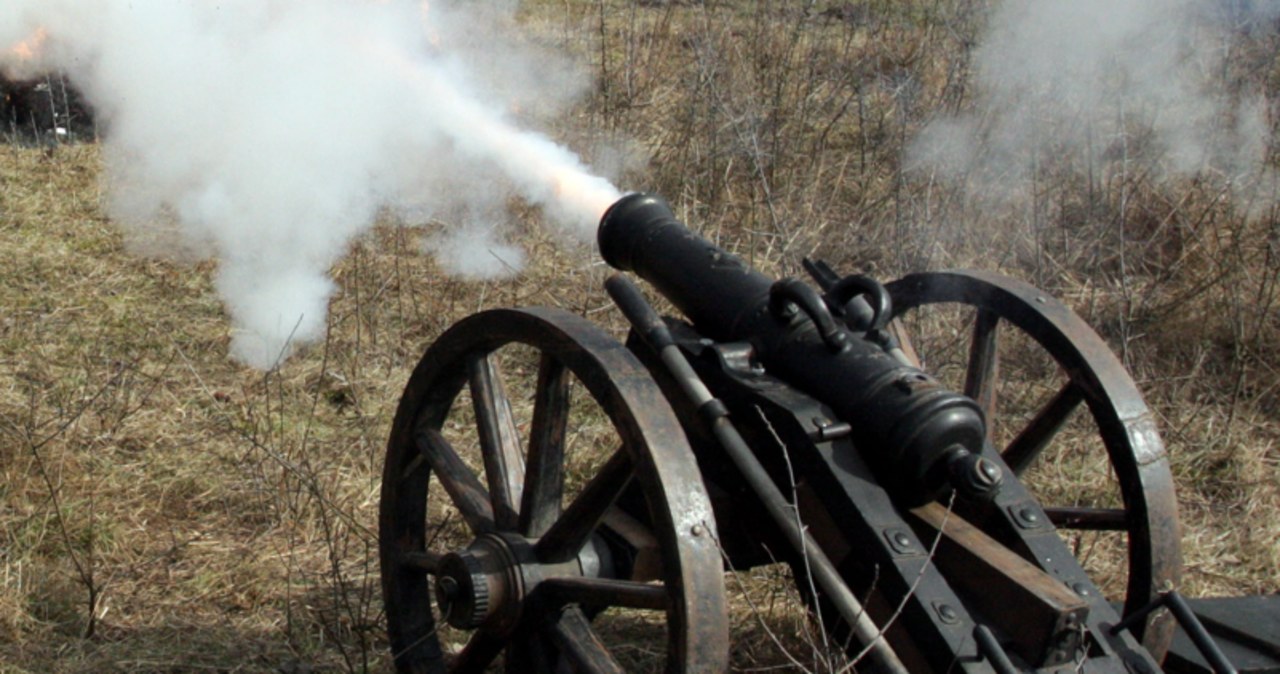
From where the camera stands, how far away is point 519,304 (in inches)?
256

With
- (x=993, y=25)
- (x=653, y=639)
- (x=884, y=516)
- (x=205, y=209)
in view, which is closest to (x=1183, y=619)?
(x=884, y=516)

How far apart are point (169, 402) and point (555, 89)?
3633 mm

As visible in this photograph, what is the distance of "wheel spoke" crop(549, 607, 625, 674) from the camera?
2.86 m

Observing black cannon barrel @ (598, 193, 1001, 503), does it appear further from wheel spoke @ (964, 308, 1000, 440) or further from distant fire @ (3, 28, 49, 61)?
distant fire @ (3, 28, 49, 61)

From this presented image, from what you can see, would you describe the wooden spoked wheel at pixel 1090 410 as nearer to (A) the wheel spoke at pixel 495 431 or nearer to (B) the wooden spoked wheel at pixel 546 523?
(B) the wooden spoked wheel at pixel 546 523

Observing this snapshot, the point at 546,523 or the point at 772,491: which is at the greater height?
the point at 546,523

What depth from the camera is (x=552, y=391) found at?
120 inches

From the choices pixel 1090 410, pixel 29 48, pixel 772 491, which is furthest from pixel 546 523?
pixel 29 48

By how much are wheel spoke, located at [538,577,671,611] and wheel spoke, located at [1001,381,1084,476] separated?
115 cm

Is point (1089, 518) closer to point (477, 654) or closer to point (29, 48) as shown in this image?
point (477, 654)

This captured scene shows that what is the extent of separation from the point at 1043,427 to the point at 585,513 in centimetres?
118

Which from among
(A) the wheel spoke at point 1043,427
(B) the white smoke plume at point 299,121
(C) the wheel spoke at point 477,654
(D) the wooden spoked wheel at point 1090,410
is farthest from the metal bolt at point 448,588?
(B) the white smoke plume at point 299,121

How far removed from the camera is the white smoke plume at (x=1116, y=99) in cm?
638

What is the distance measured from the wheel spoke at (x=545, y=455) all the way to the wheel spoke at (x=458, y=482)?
0.56 ft
